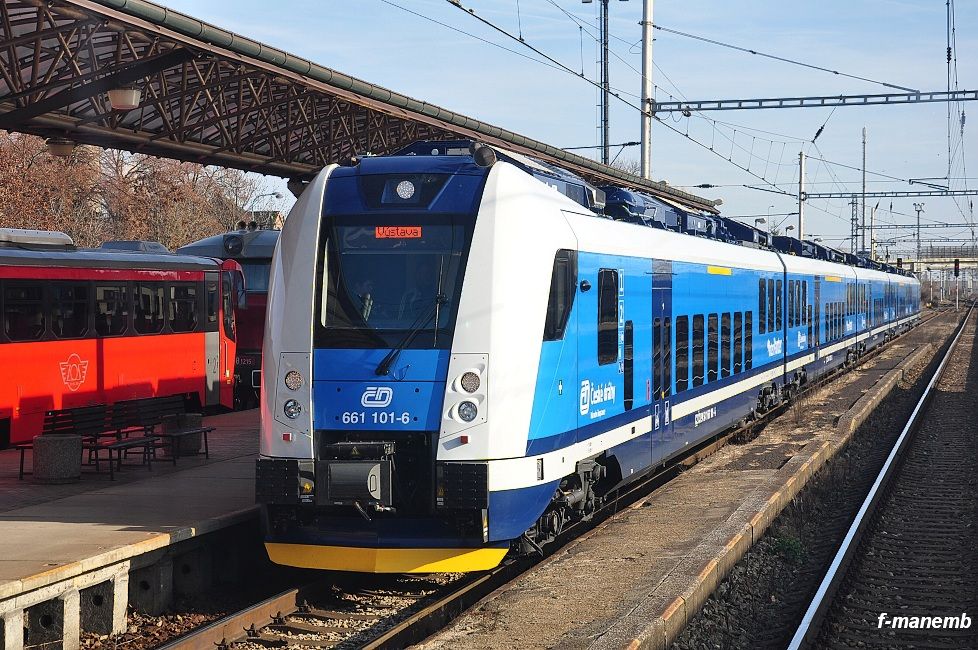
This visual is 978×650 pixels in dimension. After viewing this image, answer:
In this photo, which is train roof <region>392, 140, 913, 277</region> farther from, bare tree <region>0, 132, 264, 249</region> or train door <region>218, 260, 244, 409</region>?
bare tree <region>0, 132, 264, 249</region>

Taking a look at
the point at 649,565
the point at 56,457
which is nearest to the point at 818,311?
the point at 649,565

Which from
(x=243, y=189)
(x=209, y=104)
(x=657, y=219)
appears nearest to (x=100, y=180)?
(x=243, y=189)

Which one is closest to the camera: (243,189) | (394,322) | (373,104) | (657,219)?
(394,322)

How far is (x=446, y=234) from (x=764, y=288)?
10.9 meters

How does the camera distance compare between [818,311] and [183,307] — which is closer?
[183,307]

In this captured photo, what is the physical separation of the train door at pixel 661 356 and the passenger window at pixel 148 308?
8.80 meters

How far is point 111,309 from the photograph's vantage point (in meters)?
17.2

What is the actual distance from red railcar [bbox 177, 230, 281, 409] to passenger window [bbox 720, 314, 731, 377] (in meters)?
10.0

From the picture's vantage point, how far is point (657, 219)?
13.6 m

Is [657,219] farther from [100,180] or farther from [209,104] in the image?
[100,180]

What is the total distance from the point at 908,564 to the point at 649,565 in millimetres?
2866

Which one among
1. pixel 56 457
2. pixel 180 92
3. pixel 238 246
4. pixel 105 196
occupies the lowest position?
pixel 56 457

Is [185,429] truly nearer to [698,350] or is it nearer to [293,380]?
[293,380]

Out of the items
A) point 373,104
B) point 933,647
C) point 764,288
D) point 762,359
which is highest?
point 373,104
